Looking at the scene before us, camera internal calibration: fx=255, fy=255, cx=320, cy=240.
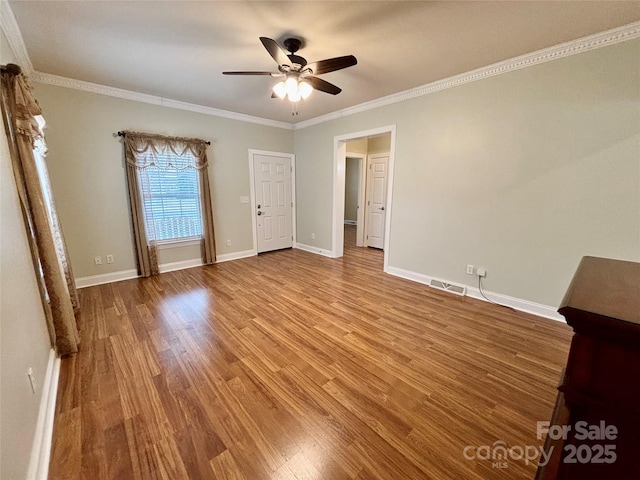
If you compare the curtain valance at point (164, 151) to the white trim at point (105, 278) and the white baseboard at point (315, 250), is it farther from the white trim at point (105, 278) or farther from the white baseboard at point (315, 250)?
the white baseboard at point (315, 250)

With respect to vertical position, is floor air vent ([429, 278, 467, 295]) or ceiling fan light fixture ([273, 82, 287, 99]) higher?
ceiling fan light fixture ([273, 82, 287, 99])

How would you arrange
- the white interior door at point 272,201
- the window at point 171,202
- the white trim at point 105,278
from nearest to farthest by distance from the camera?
the white trim at point 105,278 < the window at point 171,202 < the white interior door at point 272,201

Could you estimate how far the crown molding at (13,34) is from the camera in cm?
191

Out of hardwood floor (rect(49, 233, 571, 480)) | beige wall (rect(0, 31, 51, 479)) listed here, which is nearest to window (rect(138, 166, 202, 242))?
hardwood floor (rect(49, 233, 571, 480))

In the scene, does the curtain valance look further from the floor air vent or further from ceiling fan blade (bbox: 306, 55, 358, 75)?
the floor air vent

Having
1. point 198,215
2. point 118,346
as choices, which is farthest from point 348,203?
point 118,346

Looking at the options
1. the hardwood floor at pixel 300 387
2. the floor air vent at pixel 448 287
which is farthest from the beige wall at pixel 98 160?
the floor air vent at pixel 448 287

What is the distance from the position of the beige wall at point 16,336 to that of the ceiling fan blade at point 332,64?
2.22 m

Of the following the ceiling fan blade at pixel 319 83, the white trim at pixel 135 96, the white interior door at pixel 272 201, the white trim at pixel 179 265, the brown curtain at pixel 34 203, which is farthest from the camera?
the white interior door at pixel 272 201

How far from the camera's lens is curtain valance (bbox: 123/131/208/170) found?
11.8 feet

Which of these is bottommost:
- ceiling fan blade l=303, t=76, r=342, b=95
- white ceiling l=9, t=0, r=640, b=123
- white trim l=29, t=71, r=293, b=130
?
ceiling fan blade l=303, t=76, r=342, b=95

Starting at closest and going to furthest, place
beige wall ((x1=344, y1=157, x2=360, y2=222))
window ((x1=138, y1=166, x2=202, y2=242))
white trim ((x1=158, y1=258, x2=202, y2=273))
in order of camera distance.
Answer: window ((x1=138, y1=166, x2=202, y2=242)) < white trim ((x1=158, y1=258, x2=202, y2=273)) < beige wall ((x1=344, y1=157, x2=360, y2=222))

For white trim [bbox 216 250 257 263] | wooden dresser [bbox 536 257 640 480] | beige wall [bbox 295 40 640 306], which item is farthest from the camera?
white trim [bbox 216 250 257 263]

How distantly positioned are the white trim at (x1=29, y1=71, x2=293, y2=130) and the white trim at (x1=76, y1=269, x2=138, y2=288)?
244cm
